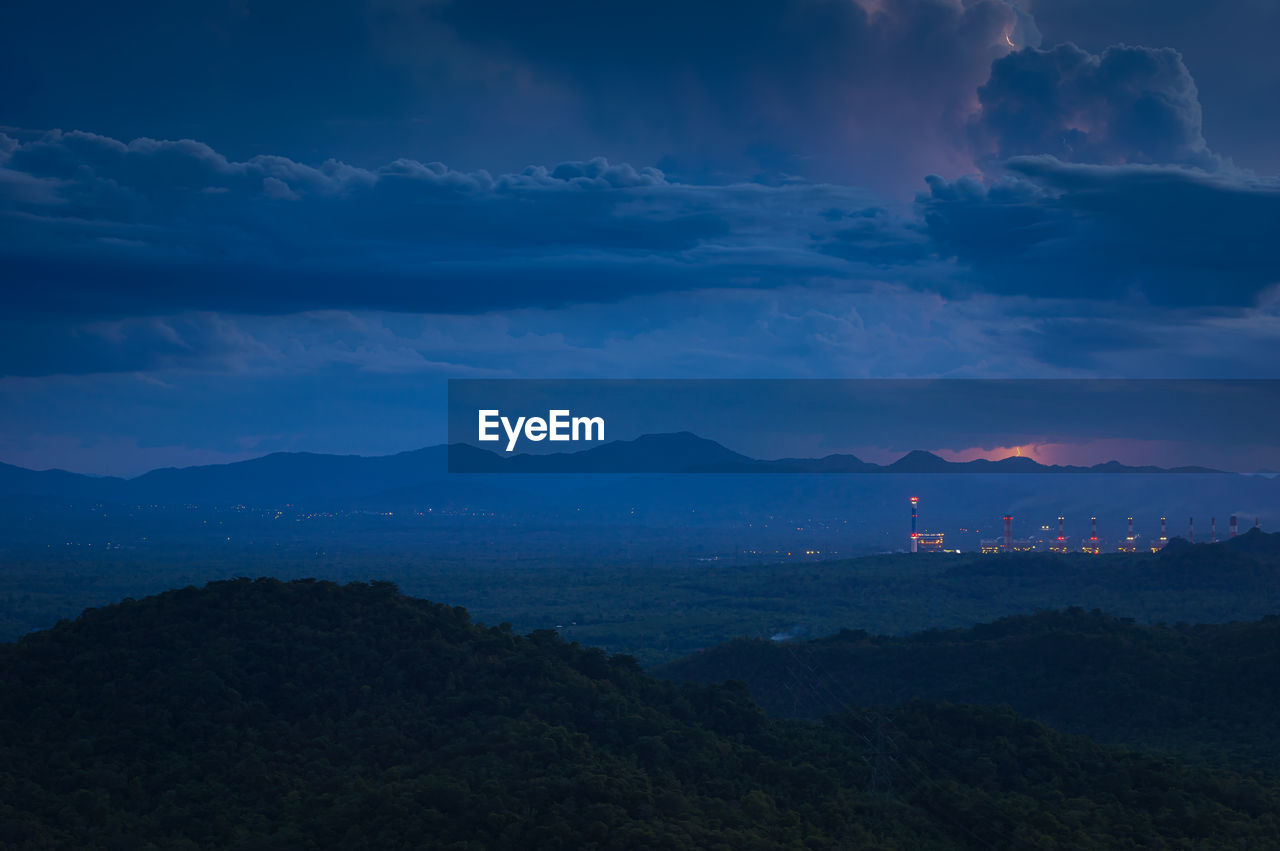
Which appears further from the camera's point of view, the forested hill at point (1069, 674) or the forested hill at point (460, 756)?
the forested hill at point (1069, 674)

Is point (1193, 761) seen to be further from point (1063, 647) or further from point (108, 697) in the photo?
point (108, 697)

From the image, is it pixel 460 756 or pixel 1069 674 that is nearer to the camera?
pixel 460 756

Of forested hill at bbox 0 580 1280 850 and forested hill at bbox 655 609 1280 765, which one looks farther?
forested hill at bbox 655 609 1280 765

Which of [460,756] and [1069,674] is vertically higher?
[460,756]

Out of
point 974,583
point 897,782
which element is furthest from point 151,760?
point 974,583

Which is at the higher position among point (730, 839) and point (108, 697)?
point (108, 697)
